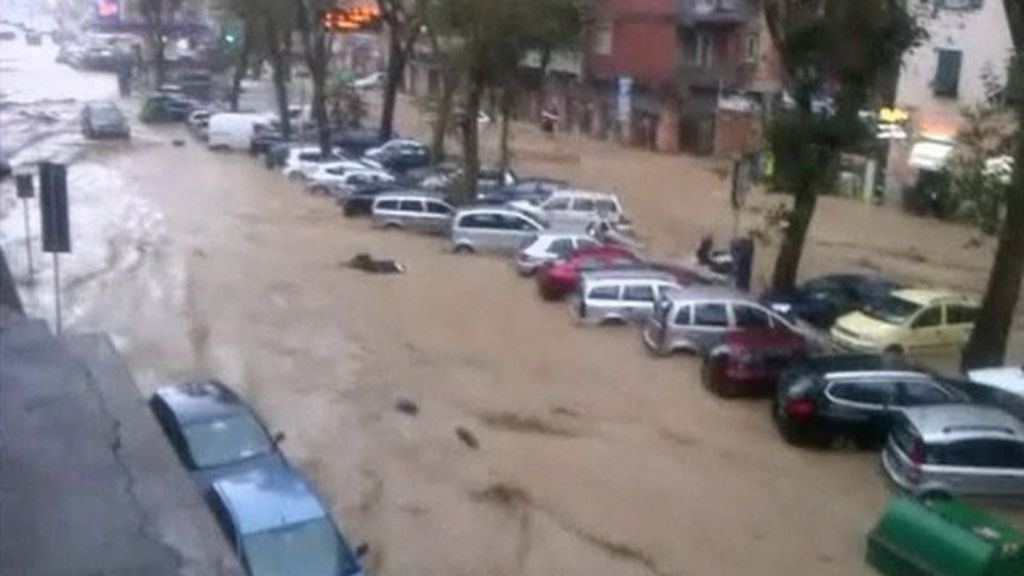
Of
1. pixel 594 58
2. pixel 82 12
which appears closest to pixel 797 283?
pixel 594 58

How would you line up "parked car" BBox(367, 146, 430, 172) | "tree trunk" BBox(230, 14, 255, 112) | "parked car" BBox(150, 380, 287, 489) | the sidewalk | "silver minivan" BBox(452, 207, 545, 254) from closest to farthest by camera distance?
1. the sidewalk
2. "parked car" BBox(150, 380, 287, 489)
3. "silver minivan" BBox(452, 207, 545, 254)
4. "parked car" BBox(367, 146, 430, 172)
5. "tree trunk" BBox(230, 14, 255, 112)

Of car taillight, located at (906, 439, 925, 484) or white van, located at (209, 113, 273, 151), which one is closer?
car taillight, located at (906, 439, 925, 484)

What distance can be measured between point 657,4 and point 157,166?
12712 millimetres

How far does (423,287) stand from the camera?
763 inches

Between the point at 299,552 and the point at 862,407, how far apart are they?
17.6 ft

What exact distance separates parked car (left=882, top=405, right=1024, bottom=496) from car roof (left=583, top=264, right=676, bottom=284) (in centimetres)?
612

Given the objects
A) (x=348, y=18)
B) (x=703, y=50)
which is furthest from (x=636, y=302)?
(x=348, y=18)

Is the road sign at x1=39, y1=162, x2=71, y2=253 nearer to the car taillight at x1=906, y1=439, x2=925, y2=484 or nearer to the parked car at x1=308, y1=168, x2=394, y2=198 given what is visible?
the car taillight at x1=906, y1=439, x2=925, y2=484

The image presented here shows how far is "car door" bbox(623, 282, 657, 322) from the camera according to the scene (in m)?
16.9

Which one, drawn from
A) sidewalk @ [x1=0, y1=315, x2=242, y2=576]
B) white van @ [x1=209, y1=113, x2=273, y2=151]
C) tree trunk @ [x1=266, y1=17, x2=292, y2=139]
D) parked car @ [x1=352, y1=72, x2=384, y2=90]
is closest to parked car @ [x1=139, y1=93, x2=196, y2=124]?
tree trunk @ [x1=266, y1=17, x2=292, y2=139]

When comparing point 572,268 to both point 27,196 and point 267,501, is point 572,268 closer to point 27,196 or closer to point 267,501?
point 27,196

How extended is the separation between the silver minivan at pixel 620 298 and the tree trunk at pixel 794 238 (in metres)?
1.86

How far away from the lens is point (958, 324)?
16.4m

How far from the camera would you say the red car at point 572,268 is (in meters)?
18.2
